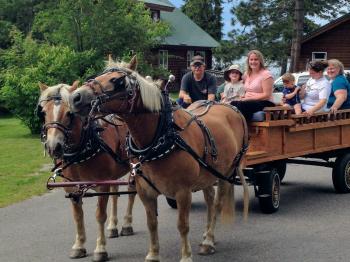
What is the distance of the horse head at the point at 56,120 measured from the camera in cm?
548

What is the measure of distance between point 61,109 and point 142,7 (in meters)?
21.1

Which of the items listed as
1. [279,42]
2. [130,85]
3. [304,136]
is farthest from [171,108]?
[279,42]

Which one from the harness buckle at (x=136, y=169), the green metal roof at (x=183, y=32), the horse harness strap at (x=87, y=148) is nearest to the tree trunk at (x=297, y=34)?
the green metal roof at (x=183, y=32)

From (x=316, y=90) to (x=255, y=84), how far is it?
1.55 m

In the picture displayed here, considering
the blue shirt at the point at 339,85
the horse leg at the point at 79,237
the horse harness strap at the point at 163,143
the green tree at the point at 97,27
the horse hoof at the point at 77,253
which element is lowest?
the horse hoof at the point at 77,253

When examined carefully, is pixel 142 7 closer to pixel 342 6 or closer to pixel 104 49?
pixel 104 49

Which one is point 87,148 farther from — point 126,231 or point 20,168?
point 20,168

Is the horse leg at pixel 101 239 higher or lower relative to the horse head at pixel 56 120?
lower

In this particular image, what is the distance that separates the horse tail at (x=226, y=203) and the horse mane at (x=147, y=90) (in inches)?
81.2

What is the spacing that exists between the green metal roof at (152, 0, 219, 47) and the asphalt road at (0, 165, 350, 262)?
36.9m

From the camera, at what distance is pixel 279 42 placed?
37.8 metres

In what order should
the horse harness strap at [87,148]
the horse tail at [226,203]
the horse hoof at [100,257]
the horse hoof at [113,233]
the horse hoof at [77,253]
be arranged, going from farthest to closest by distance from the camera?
the horse hoof at [113,233]
the horse tail at [226,203]
the horse hoof at [77,253]
the horse hoof at [100,257]
the horse harness strap at [87,148]

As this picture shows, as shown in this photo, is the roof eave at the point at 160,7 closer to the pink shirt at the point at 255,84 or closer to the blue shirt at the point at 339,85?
the blue shirt at the point at 339,85

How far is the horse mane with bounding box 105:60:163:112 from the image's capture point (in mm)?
5026
